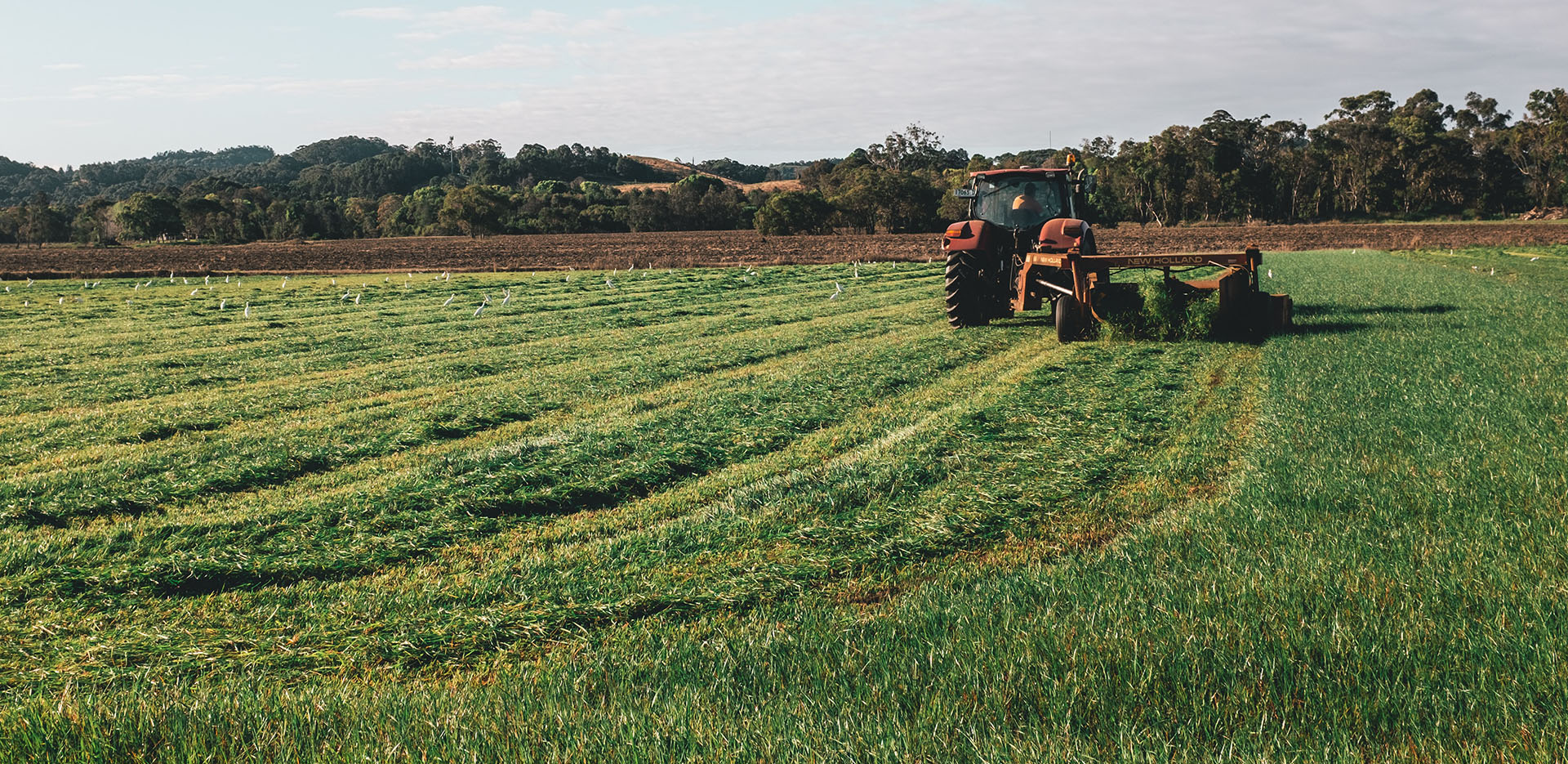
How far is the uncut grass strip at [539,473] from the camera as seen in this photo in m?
7.04

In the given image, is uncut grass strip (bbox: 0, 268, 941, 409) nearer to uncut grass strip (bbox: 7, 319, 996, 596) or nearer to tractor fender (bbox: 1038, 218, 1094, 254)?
uncut grass strip (bbox: 7, 319, 996, 596)

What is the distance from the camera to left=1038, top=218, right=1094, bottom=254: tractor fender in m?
17.0

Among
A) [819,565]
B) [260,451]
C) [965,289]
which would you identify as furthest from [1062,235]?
[260,451]

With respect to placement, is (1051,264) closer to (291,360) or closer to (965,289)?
(965,289)

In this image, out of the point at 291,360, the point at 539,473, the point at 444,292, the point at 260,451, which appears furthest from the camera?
the point at 444,292

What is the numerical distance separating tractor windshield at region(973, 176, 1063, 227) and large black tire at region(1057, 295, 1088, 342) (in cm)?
292

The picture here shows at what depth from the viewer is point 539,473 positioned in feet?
27.2

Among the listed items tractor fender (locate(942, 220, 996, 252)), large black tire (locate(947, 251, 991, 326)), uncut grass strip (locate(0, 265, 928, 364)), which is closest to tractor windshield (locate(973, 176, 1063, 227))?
tractor fender (locate(942, 220, 996, 252))

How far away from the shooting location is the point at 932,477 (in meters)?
7.85

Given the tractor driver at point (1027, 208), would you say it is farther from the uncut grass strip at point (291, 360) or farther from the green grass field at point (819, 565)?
the uncut grass strip at point (291, 360)

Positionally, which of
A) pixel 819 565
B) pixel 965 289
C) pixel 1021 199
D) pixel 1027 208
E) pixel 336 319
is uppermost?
pixel 1021 199

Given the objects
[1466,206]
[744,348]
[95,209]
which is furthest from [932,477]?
[95,209]

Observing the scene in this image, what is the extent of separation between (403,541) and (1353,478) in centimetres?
685

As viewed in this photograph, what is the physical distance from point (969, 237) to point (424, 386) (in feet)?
33.8
